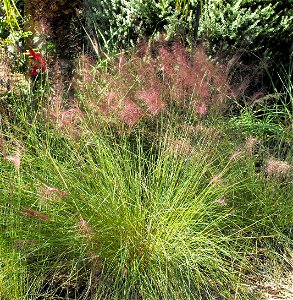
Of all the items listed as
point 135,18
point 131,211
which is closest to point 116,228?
point 131,211

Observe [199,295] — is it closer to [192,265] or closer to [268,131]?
[192,265]

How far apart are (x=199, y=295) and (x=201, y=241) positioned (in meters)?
0.35

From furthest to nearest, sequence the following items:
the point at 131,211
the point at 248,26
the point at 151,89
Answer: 1. the point at 248,26
2. the point at 151,89
3. the point at 131,211

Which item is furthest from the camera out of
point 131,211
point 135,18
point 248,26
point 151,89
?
point 135,18

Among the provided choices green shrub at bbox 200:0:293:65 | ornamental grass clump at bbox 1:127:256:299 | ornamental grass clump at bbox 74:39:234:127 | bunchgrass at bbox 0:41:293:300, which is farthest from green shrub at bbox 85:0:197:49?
ornamental grass clump at bbox 1:127:256:299

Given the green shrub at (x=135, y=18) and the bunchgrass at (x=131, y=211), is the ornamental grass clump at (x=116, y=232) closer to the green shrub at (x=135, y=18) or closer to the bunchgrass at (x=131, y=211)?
the bunchgrass at (x=131, y=211)

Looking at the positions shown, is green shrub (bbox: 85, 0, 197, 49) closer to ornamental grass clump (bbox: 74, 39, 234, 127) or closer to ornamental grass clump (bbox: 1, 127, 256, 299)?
ornamental grass clump (bbox: 74, 39, 234, 127)

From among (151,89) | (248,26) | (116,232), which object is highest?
(151,89)

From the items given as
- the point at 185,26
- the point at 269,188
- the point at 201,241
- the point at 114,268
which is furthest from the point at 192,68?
the point at 185,26

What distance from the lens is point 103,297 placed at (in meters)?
3.43

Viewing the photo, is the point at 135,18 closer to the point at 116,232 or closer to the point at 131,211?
the point at 131,211

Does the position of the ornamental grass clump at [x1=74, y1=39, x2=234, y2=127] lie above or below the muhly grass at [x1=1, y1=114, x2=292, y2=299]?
above

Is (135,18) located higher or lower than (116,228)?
higher

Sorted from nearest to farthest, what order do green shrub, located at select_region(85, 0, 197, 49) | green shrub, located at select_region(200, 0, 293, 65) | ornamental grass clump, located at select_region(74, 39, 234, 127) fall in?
ornamental grass clump, located at select_region(74, 39, 234, 127)
green shrub, located at select_region(200, 0, 293, 65)
green shrub, located at select_region(85, 0, 197, 49)
